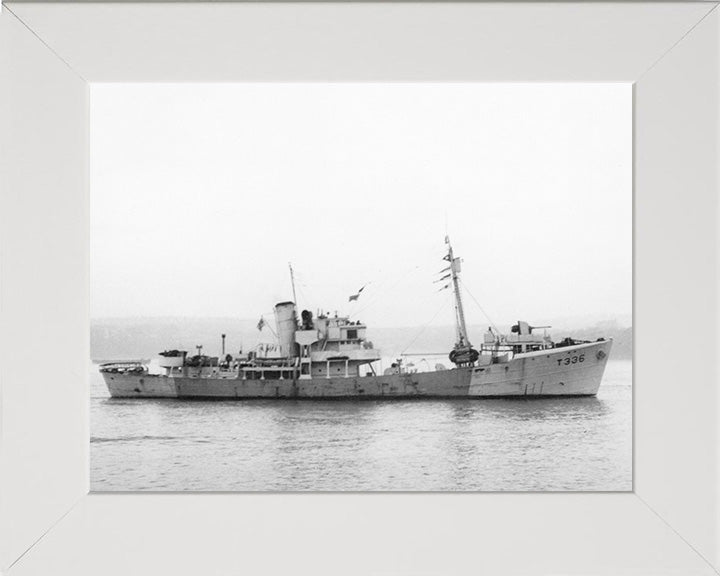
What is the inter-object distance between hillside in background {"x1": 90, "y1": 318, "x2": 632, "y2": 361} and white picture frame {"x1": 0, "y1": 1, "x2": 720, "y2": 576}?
3.91 ft

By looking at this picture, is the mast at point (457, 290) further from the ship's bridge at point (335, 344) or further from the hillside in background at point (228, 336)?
the ship's bridge at point (335, 344)

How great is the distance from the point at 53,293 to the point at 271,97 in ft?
7.23

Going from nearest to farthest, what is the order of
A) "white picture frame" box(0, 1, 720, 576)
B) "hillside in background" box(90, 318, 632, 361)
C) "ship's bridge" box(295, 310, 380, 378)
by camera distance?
1. "white picture frame" box(0, 1, 720, 576)
2. "hillside in background" box(90, 318, 632, 361)
3. "ship's bridge" box(295, 310, 380, 378)

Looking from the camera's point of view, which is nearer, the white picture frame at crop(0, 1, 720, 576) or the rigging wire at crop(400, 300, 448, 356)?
the white picture frame at crop(0, 1, 720, 576)

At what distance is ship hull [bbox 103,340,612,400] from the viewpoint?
490 centimetres

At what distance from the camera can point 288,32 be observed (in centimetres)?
287

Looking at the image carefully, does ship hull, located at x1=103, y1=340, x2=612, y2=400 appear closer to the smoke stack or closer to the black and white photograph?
the black and white photograph

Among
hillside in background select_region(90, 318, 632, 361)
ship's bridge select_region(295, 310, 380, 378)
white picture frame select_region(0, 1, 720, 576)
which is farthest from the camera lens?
ship's bridge select_region(295, 310, 380, 378)

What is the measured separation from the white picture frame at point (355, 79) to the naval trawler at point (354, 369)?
4.09ft

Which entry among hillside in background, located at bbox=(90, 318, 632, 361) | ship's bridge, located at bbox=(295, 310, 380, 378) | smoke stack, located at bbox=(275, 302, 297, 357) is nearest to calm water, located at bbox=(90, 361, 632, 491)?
hillside in background, located at bbox=(90, 318, 632, 361)

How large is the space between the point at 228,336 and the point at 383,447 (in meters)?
1.20

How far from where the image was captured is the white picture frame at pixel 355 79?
2703mm

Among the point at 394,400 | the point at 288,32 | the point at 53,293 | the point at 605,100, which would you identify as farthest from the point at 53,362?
the point at 605,100

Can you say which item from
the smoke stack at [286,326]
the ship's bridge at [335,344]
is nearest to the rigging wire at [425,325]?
the ship's bridge at [335,344]
